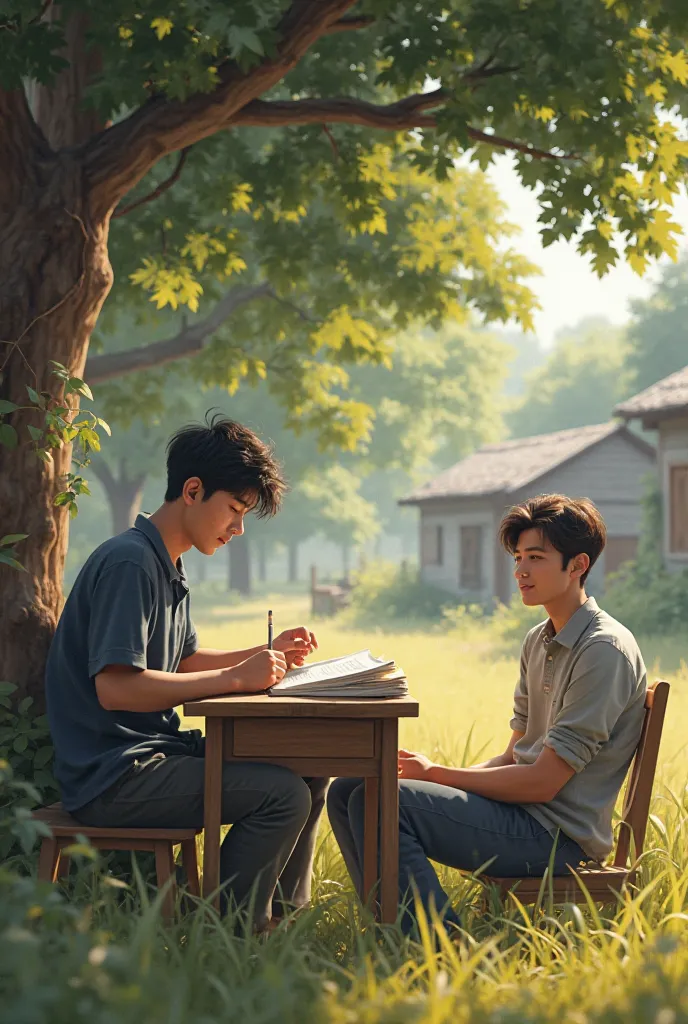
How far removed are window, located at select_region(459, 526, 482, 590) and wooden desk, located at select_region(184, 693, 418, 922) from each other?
1022 inches

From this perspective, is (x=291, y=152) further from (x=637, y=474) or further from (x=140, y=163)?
(x=637, y=474)

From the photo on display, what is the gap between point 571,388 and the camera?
63250 mm

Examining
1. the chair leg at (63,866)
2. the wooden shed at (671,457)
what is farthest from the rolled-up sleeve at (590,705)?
the wooden shed at (671,457)

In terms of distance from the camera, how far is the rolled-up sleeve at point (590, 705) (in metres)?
3.72

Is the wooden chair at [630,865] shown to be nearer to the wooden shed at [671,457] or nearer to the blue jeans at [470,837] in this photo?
the blue jeans at [470,837]

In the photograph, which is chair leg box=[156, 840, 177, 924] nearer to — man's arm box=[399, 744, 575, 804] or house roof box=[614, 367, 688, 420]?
man's arm box=[399, 744, 575, 804]

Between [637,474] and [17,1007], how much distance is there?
27.8 meters

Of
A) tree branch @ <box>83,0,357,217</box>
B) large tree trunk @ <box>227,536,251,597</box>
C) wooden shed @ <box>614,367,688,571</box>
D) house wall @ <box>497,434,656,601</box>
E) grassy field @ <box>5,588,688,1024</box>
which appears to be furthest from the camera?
large tree trunk @ <box>227,536,251,597</box>

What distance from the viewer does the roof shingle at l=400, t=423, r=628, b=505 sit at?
28094mm

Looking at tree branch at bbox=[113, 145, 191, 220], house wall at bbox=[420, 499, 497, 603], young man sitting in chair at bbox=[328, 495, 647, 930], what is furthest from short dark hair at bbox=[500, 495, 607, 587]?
house wall at bbox=[420, 499, 497, 603]

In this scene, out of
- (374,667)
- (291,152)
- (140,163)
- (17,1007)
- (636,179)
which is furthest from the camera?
(291,152)

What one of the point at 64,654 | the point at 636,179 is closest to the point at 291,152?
the point at 636,179

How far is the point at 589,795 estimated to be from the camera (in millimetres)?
3871

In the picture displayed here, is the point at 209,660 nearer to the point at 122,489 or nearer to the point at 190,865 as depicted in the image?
the point at 190,865
